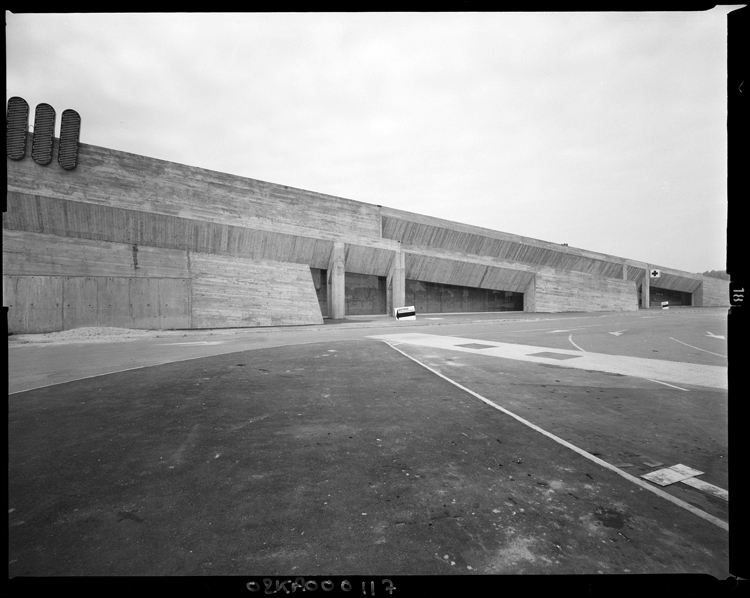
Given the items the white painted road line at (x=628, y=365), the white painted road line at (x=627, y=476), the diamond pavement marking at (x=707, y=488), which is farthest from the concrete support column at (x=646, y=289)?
the diamond pavement marking at (x=707, y=488)

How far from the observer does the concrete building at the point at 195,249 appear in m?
19.2

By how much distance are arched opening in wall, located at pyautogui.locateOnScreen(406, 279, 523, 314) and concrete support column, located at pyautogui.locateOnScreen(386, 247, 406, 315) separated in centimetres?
504

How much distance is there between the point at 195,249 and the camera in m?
23.5

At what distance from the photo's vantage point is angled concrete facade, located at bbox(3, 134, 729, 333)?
1920 cm

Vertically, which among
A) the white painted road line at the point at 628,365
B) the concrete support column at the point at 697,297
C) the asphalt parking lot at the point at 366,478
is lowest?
the asphalt parking lot at the point at 366,478

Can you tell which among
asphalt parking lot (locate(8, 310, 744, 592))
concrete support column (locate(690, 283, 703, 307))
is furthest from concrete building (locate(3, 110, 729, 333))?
concrete support column (locate(690, 283, 703, 307))

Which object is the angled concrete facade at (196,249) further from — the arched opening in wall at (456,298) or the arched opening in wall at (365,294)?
the arched opening in wall at (456,298)

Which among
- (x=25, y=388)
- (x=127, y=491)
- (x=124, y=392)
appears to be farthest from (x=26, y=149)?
(x=127, y=491)

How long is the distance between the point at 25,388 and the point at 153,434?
15.7 ft

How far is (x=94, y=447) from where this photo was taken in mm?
4133

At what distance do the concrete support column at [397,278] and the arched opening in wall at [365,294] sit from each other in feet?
9.53

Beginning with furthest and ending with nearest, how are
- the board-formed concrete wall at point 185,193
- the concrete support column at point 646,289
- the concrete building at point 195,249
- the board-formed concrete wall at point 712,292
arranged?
1. the board-formed concrete wall at point 712,292
2. the concrete support column at point 646,289
3. the board-formed concrete wall at point 185,193
4. the concrete building at point 195,249

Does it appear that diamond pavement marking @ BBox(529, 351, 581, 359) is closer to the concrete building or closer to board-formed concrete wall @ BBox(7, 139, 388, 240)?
the concrete building
